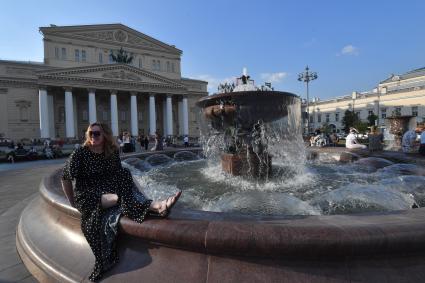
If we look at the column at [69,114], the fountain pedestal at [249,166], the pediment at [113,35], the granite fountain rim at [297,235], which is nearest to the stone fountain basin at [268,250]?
the granite fountain rim at [297,235]

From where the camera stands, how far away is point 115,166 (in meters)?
2.62

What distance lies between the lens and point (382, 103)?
54.9 meters

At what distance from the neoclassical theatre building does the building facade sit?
95.7 ft

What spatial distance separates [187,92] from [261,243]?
5561cm

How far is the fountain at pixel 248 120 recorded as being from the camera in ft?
20.4

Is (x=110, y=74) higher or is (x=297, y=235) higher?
(x=110, y=74)

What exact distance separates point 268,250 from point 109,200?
139 cm

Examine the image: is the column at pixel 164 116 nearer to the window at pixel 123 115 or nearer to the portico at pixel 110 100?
the portico at pixel 110 100

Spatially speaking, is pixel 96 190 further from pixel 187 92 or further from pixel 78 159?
pixel 187 92

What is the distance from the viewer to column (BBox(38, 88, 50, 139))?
41500 millimetres

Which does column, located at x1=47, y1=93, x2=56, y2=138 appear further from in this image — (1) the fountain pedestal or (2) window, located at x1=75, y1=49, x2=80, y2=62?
(1) the fountain pedestal

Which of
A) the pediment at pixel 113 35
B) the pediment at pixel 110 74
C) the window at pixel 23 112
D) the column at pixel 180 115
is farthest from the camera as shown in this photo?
the column at pixel 180 115

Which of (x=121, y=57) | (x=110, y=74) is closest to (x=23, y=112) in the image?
(x=110, y=74)

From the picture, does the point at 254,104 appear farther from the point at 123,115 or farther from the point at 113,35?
the point at 113,35
